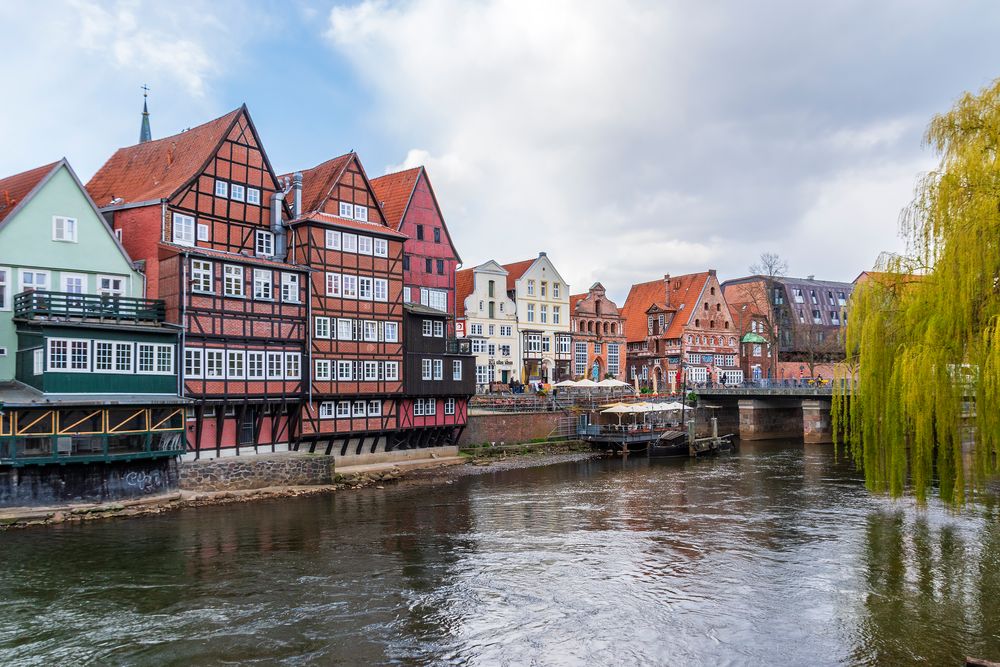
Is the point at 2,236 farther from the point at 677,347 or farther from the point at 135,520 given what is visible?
the point at 677,347

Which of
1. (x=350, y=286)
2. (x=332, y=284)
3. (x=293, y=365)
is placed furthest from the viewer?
(x=350, y=286)

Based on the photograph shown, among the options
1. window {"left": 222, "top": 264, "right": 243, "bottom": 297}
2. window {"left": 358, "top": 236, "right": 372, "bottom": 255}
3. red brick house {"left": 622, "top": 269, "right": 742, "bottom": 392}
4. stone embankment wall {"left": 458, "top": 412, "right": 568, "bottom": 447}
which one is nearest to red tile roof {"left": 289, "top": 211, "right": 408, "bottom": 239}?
window {"left": 358, "top": 236, "right": 372, "bottom": 255}

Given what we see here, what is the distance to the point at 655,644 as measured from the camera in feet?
49.0

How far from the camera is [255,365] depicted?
33406 mm

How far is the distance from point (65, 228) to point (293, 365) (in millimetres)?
10486

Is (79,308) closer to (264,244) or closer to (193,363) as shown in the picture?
(193,363)

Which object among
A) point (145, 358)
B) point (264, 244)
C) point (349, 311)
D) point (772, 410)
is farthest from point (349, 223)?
point (772, 410)

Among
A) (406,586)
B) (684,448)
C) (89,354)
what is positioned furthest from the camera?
(684,448)

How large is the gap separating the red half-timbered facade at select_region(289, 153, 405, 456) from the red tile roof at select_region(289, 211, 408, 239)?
0.05 meters

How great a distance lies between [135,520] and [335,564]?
9251 mm

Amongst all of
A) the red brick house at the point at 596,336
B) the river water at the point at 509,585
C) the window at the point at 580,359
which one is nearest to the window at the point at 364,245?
the river water at the point at 509,585

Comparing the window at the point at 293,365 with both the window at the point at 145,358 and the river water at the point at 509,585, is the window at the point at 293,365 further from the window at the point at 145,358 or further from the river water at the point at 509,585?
the river water at the point at 509,585

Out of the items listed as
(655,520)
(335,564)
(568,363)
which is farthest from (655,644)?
(568,363)

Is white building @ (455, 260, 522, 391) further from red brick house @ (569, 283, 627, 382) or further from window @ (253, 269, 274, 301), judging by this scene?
window @ (253, 269, 274, 301)
